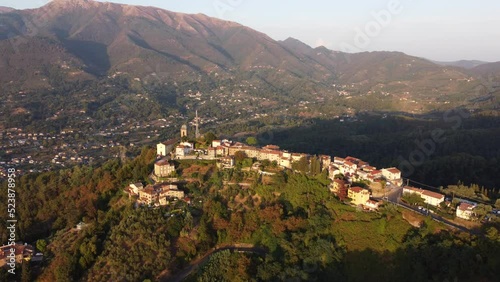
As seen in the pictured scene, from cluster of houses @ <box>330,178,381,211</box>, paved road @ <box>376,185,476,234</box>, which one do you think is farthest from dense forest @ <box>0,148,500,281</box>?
paved road @ <box>376,185,476,234</box>

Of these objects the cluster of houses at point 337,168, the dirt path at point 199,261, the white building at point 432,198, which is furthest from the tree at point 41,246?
the white building at point 432,198

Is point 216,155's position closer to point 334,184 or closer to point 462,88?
point 334,184

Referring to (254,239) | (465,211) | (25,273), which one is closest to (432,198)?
(465,211)

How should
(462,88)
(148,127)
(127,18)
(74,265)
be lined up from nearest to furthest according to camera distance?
1. (74,265)
2. (148,127)
3. (462,88)
4. (127,18)

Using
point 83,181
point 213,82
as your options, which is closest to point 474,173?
point 83,181

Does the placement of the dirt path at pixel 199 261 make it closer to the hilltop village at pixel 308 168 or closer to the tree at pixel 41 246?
the hilltop village at pixel 308 168

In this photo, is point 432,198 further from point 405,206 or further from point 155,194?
point 155,194

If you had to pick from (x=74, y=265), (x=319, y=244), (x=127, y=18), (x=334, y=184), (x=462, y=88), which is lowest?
(x=74, y=265)
